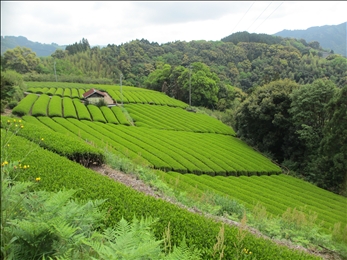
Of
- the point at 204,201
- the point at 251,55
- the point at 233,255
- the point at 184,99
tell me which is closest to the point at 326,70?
the point at 251,55

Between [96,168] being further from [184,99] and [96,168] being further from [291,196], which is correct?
[184,99]

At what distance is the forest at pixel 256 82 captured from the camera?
27359 millimetres

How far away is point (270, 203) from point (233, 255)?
1406 centimetres

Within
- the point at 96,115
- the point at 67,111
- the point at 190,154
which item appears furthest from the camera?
the point at 96,115

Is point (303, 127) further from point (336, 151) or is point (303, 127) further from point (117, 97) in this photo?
point (117, 97)

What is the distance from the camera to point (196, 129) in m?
42.4

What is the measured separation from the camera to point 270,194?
20.2 meters

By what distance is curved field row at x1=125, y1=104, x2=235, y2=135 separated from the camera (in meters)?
41.4

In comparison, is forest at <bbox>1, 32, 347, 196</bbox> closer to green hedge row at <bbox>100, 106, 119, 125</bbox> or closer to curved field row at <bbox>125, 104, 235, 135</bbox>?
curved field row at <bbox>125, 104, 235, 135</bbox>

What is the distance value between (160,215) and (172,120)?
130 feet

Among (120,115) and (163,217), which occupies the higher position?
(163,217)

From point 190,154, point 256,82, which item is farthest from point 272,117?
point 256,82

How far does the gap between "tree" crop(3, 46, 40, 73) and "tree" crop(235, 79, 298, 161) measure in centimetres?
6754

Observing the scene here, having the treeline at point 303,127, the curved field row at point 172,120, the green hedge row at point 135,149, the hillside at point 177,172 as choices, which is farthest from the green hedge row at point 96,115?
the treeline at point 303,127
